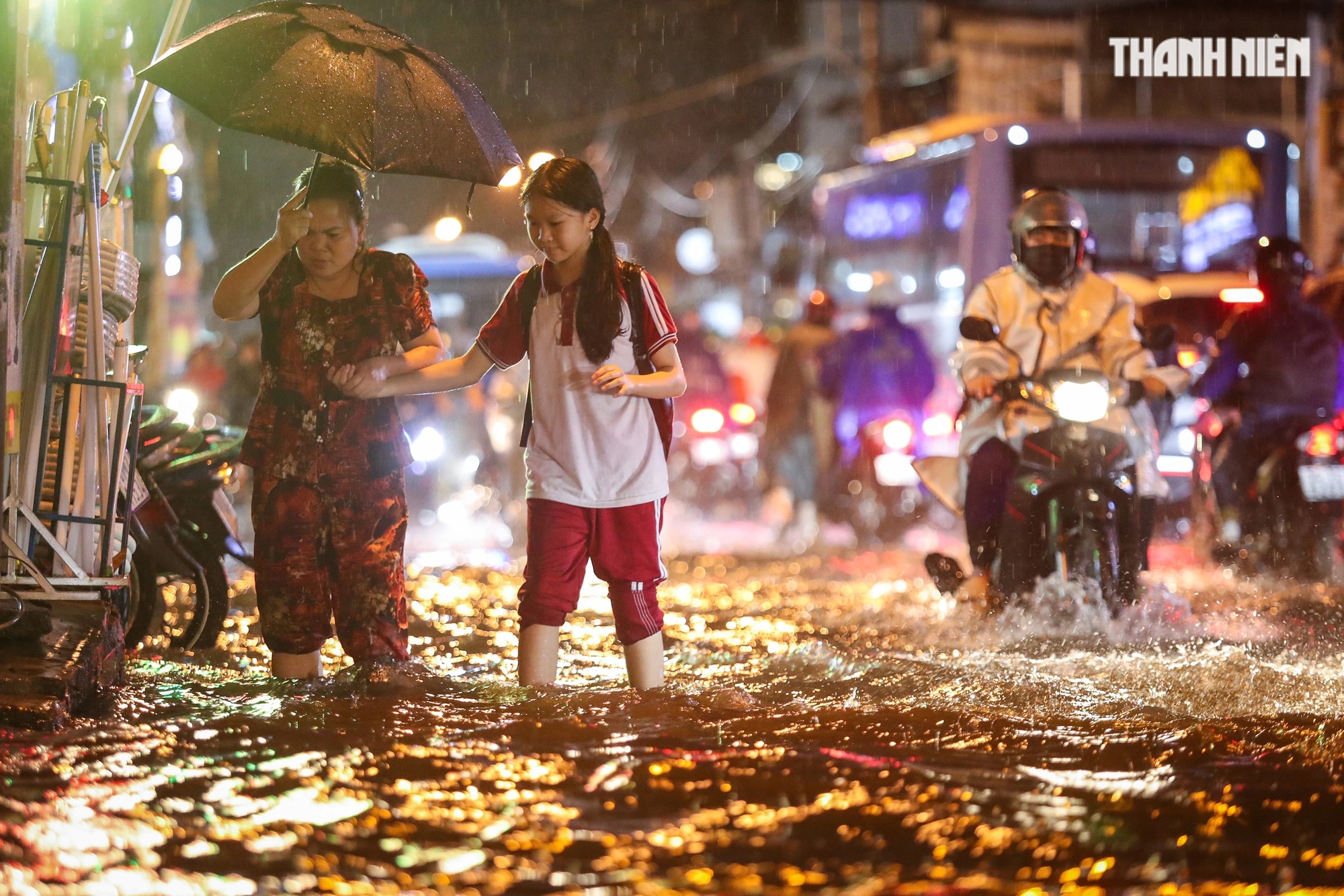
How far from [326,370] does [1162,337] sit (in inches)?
144

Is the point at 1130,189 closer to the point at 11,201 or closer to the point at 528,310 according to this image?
the point at 528,310

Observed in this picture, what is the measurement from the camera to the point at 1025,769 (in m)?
3.99

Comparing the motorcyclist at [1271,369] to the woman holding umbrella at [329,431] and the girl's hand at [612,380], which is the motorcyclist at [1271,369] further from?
the woman holding umbrella at [329,431]

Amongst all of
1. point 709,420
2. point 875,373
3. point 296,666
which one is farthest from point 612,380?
point 709,420

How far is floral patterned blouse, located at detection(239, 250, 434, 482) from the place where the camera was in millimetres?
4895

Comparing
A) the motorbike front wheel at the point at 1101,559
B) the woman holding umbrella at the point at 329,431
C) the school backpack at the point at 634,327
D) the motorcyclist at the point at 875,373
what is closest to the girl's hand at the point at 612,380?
the school backpack at the point at 634,327

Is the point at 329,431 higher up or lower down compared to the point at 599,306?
lower down

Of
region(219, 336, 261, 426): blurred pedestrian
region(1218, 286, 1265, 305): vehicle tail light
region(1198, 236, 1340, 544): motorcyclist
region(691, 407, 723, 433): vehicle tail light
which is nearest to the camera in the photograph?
region(1198, 236, 1340, 544): motorcyclist

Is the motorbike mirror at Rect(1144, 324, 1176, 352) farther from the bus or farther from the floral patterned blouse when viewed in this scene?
the bus

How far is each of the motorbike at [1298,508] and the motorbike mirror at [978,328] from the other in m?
3.37

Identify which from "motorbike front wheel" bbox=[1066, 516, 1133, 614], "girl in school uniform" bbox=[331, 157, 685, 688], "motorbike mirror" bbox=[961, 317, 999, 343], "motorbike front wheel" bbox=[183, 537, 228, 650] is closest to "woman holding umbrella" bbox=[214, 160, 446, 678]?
"girl in school uniform" bbox=[331, 157, 685, 688]

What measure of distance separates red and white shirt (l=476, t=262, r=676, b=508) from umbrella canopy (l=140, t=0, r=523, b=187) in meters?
0.54

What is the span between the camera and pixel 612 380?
15.0 ft

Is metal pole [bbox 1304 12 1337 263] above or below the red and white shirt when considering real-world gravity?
above
